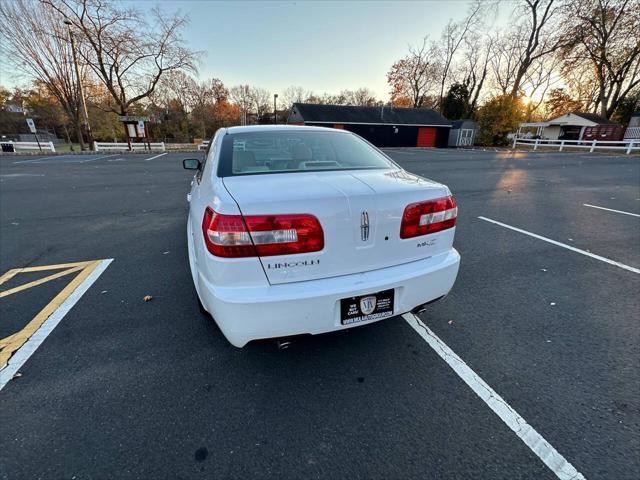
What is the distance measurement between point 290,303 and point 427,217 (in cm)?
105

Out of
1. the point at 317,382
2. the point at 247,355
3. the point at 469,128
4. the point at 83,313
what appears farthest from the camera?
the point at 469,128

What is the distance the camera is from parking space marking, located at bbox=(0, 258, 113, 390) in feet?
6.68

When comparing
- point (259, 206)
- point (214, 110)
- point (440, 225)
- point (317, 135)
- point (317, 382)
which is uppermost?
point (214, 110)

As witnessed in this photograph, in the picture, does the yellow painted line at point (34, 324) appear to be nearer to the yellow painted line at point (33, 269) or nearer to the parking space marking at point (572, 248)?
the yellow painted line at point (33, 269)

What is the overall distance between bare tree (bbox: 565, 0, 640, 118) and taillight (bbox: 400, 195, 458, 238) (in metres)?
43.3

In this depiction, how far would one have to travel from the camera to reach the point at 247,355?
2135 millimetres

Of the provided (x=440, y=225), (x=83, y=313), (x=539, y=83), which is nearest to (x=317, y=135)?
(x=440, y=225)

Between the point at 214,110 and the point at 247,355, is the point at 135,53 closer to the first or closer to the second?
the point at 214,110

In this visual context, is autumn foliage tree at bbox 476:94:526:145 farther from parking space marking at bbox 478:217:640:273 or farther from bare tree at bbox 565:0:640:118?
parking space marking at bbox 478:217:640:273

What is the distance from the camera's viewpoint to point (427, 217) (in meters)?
1.93

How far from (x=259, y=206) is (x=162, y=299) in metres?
1.86

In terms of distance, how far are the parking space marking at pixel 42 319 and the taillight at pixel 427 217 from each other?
2.71 m

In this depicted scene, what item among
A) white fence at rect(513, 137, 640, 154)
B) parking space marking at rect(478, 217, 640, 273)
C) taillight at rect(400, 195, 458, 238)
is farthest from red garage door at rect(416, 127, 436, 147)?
taillight at rect(400, 195, 458, 238)

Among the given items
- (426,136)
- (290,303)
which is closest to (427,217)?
(290,303)
